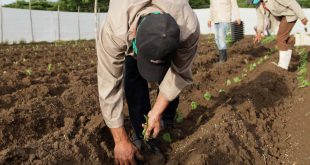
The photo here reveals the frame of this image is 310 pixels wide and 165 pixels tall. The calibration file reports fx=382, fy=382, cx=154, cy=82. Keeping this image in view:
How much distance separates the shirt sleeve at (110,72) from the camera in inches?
96.9

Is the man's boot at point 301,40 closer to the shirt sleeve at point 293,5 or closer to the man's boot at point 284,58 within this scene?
the man's boot at point 284,58

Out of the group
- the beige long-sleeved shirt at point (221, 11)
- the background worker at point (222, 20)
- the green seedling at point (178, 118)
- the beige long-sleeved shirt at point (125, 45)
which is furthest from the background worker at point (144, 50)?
the beige long-sleeved shirt at point (221, 11)

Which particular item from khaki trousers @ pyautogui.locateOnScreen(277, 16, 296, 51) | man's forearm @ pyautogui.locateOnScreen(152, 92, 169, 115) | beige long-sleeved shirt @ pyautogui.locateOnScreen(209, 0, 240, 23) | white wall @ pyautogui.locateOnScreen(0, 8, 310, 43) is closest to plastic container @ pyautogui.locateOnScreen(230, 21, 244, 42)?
white wall @ pyautogui.locateOnScreen(0, 8, 310, 43)

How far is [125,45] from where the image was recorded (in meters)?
2.44

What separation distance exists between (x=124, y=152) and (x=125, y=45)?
88 centimetres

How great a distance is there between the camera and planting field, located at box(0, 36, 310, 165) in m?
3.15

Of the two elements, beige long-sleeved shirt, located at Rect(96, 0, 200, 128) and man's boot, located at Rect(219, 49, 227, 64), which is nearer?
beige long-sleeved shirt, located at Rect(96, 0, 200, 128)

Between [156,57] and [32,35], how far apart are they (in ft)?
59.1

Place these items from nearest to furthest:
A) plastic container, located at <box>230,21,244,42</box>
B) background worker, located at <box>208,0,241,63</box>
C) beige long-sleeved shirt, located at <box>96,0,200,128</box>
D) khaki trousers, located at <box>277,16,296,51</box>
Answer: beige long-sleeved shirt, located at <box>96,0,200,128</box>, khaki trousers, located at <box>277,16,296,51</box>, background worker, located at <box>208,0,241,63</box>, plastic container, located at <box>230,21,244,42</box>

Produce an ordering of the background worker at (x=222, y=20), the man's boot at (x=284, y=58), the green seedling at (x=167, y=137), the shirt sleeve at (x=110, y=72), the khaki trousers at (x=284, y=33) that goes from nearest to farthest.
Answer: the shirt sleeve at (x=110, y=72)
the green seedling at (x=167, y=137)
the khaki trousers at (x=284, y=33)
the man's boot at (x=284, y=58)
the background worker at (x=222, y=20)

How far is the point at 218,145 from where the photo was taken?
3.42m

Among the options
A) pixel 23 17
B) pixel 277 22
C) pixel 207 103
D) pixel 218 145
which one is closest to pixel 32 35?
pixel 23 17

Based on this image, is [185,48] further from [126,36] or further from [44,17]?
[44,17]

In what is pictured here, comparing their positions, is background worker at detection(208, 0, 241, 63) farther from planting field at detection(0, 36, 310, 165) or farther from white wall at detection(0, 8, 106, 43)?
white wall at detection(0, 8, 106, 43)
